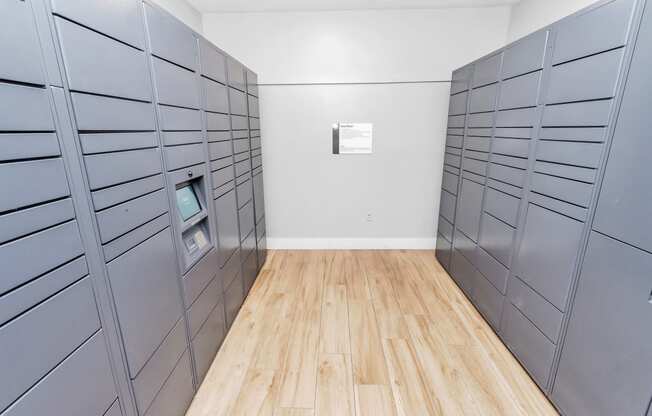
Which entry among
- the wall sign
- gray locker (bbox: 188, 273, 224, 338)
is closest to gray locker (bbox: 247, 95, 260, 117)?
the wall sign

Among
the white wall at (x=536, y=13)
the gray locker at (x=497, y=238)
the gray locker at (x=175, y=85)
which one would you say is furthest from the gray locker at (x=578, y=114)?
the gray locker at (x=175, y=85)

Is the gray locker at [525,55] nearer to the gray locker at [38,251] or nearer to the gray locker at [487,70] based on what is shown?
the gray locker at [487,70]

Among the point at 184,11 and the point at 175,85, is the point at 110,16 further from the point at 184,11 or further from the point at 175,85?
the point at 184,11

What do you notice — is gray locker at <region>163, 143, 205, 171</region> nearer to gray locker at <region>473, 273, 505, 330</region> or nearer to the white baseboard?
the white baseboard

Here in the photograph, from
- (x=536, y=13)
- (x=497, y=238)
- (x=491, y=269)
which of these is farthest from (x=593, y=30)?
(x=536, y=13)

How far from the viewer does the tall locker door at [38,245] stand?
2.23ft

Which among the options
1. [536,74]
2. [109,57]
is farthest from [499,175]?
[109,57]

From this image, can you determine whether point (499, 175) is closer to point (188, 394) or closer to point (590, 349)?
point (590, 349)

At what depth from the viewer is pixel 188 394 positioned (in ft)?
5.16

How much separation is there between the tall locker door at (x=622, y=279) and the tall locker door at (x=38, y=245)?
209cm

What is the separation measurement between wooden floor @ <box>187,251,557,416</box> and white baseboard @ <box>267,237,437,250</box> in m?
0.72

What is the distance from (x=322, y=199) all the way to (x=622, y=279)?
2.72m

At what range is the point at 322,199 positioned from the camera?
355cm

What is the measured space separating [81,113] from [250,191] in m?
1.86
